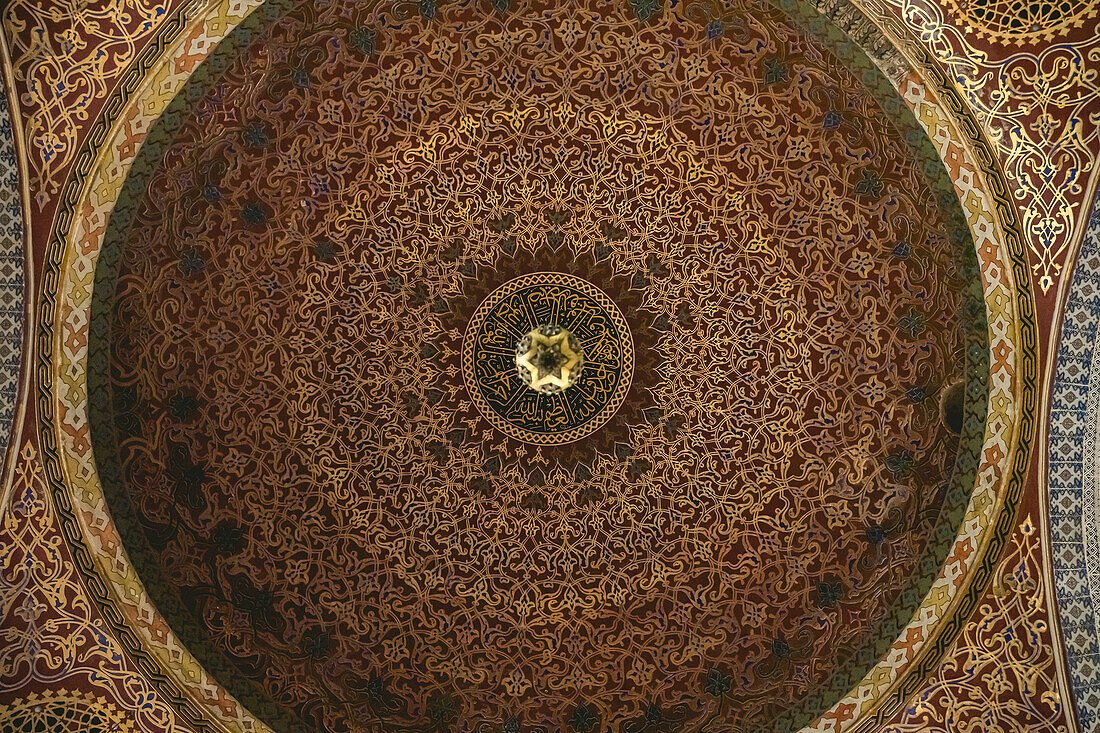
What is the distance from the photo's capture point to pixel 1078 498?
17.8 ft

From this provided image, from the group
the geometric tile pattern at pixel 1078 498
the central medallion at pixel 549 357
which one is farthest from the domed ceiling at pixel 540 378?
the geometric tile pattern at pixel 1078 498

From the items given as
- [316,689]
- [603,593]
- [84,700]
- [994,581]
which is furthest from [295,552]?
[994,581]

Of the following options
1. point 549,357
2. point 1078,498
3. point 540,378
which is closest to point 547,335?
point 549,357

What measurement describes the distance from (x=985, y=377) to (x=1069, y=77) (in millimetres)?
1555

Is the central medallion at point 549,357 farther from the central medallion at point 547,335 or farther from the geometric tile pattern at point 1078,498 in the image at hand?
the geometric tile pattern at point 1078,498

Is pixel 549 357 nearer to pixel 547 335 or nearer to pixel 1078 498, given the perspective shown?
pixel 547 335

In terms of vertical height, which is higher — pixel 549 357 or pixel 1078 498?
pixel 1078 498

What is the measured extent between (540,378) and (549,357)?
14 centimetres

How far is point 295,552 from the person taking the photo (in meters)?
6.33

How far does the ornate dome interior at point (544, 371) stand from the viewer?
209 inches

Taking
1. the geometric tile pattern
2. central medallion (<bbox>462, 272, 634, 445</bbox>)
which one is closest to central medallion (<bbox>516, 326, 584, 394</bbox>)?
central medallion (<bbox>462, 272, 634, 445</bbox>)

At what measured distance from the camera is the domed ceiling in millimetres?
5812

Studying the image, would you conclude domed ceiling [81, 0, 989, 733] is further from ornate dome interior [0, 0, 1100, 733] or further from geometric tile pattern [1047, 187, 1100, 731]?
A: geometric tile pattern [1047, 187, 1100, 731]

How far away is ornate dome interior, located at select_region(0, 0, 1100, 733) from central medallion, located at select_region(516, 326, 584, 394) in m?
0.03
